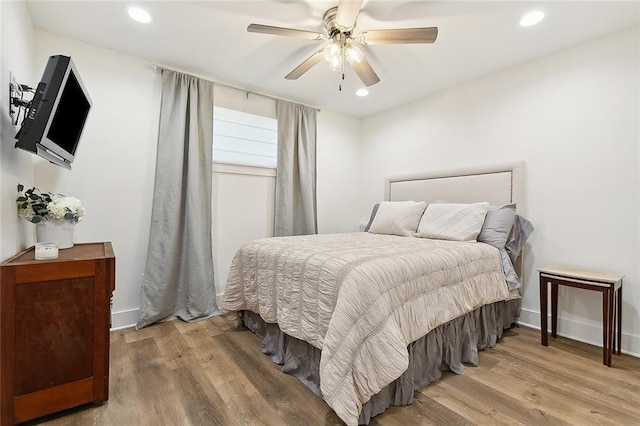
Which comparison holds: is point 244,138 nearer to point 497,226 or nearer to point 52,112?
point 52,112

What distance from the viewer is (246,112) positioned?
11.3 ft

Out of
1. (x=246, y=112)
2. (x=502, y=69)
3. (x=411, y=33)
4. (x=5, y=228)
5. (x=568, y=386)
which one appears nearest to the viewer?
(x=5, y=228)

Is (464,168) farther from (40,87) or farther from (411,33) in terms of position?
(40,87)

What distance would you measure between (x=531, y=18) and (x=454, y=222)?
1.66m

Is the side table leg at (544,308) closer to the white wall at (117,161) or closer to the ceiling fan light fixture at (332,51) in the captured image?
the ceiling fan light fixture at (332,51)

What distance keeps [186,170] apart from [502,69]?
133 inches

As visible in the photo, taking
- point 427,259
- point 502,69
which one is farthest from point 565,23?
point 427,259

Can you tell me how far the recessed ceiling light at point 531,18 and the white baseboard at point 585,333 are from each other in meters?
2.45

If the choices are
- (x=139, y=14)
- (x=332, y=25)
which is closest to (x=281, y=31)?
(x=332, y=25)

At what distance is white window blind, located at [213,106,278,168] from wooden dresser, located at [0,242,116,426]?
1.91 metres

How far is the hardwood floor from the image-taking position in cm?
148

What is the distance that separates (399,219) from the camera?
3049 mm

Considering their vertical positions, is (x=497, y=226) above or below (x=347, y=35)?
below

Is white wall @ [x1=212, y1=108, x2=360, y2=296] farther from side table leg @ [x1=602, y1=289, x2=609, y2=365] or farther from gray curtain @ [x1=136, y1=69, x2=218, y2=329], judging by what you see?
side table leg @ [x1=602, y1=289, x2=609, y2=365]
